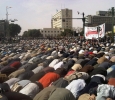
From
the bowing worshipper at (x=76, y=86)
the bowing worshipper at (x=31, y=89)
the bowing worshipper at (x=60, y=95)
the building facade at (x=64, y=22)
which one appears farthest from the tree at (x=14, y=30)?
the bowing worshipper at (x=60, y=95)

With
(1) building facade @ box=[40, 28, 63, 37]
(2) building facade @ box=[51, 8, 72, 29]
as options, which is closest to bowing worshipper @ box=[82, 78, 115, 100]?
(2) building facade @ box=[51, 8, 72, 29]

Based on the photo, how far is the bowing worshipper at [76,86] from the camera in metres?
6.13

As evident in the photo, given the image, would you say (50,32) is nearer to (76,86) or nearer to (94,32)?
(94,32)

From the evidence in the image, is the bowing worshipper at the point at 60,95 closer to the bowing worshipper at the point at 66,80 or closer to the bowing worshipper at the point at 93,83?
the bowing worshipper at the point at 93,83

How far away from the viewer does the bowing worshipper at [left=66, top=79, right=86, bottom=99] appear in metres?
6.13

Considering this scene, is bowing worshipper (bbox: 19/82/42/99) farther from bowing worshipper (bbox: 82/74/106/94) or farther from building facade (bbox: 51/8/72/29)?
building facade (bbox: 51/8/72/29)

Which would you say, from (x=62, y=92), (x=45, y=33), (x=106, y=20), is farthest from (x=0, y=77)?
(x=45, y=33)

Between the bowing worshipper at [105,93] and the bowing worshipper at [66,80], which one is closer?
the bowing worshipper at [105,93]

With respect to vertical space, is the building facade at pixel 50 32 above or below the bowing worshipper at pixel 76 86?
above

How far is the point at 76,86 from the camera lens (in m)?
6.24

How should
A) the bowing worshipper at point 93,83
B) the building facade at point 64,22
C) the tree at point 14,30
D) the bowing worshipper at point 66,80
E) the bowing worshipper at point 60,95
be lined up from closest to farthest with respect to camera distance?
the bowing worshipper at point 60,95 < the bowing worshipper at point 93,83 < the bowing worshipper at point 66,80 < the building facade at point 64,22 < the tree at point 14,30

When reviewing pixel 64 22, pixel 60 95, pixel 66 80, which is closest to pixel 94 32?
pixel 66 80

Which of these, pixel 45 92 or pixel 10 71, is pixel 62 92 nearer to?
pixel 45 92

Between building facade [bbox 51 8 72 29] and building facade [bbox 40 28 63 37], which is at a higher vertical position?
building facade [bbox 51 8 72 29]
